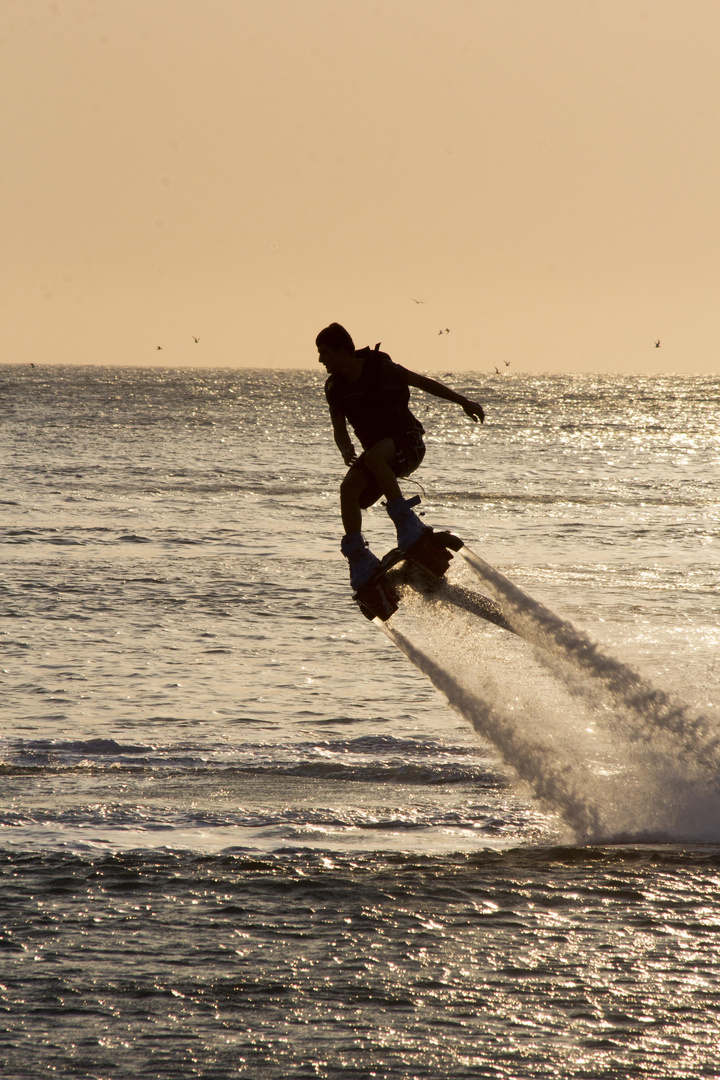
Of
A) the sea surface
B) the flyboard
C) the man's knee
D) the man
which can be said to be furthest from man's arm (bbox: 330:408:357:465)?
the sea surface

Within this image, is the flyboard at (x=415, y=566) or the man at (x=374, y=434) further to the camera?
the flyboard at (x=415, y=566)

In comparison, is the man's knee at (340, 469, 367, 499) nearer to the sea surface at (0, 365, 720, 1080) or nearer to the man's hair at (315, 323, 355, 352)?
the sea surface at (0, 365, 720, 1080)

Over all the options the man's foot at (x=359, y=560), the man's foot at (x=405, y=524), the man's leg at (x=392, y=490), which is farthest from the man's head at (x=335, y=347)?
the man's foot at (x=359, y=560)

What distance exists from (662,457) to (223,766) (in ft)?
176

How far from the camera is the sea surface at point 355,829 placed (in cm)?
524

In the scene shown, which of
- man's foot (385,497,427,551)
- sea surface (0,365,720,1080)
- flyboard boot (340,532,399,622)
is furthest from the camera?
flyboard boot (340,532,399,622)

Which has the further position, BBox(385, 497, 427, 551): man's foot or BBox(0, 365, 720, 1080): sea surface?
BBox(385, 497, 427, 551): man's foot

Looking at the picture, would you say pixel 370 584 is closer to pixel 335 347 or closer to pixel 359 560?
pixel 359 560

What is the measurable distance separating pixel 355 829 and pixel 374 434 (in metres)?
2.84

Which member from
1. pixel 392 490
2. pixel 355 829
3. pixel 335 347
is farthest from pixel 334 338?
pixel 355 829

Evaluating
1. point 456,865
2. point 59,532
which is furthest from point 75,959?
point 59,532

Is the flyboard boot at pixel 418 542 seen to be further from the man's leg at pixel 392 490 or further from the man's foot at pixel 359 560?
the man's foot at pixel 359 560

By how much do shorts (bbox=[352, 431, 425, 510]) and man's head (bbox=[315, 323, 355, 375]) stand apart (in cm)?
70

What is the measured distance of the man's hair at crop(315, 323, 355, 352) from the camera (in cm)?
834
